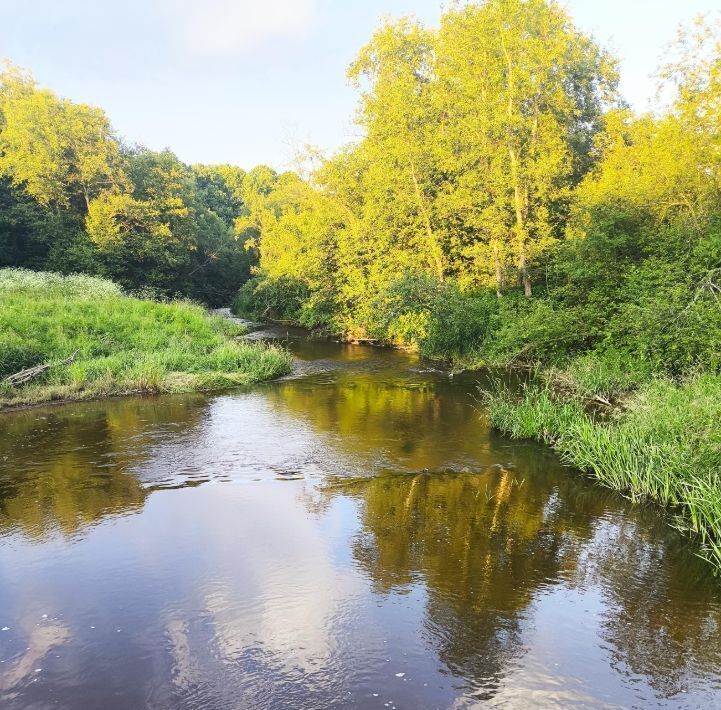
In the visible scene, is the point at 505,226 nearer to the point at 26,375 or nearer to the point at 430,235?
the point at 430,235

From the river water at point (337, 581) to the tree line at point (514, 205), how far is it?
250 inches

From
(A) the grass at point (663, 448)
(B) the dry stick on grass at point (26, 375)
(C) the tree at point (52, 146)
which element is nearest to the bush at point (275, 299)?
(C) the tree at point (52, 146)

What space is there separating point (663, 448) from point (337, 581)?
574cm

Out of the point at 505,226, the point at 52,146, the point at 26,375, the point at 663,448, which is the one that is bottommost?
the point at 663,448

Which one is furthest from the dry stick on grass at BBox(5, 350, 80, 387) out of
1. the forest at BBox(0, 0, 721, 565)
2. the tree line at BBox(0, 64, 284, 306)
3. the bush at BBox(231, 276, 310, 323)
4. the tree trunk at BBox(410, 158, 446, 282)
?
the bush at BBox(231, 276, 310, 323)

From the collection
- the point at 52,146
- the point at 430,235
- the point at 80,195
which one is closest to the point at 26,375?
the point at 430,235

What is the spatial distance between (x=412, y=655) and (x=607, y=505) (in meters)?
5.11

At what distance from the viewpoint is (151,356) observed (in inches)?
773

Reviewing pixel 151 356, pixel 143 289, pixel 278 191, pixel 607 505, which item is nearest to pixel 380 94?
pixel 278 191

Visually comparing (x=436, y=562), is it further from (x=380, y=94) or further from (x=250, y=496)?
(x=380, y=94)

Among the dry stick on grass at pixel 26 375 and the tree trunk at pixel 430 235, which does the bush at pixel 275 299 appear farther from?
the dry stick on grass at pixel 26 375

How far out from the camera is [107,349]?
789 inches

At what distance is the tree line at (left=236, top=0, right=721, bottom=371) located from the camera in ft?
54.2

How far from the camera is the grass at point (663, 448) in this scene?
7.96 metres
